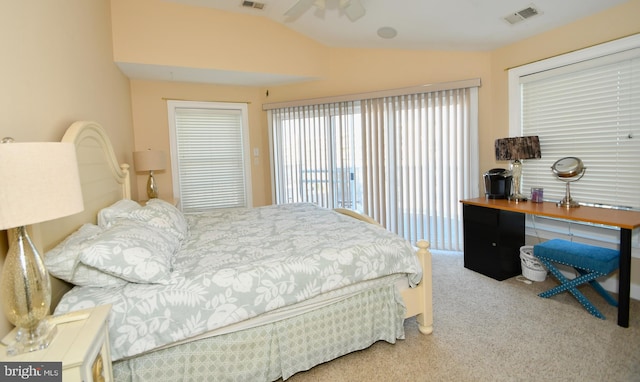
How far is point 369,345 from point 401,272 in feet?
1.64

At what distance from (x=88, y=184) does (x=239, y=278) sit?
4.13 ft

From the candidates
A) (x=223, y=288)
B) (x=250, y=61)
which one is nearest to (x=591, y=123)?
(x=223, y=288)

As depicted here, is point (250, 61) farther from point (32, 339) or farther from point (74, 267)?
point (32, 339)

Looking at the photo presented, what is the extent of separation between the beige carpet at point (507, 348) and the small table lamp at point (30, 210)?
1284 millimetres

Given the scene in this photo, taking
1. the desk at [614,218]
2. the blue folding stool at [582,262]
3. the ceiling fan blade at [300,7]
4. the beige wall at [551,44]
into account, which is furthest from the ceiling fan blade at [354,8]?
the blue folding stool at [582,262]

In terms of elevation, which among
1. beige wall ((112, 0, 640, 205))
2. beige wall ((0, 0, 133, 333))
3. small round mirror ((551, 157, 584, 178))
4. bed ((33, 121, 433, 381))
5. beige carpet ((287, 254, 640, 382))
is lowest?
beige carpet ((287, 254, 640, 382))

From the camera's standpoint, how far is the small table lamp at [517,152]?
2943mm

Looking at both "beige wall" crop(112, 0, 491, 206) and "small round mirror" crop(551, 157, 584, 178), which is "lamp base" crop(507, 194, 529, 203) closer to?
"small round mirror" crop(551, 157, 584, 178)

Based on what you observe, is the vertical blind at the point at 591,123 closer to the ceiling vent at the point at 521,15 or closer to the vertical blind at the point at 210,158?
the ceiling vent at the point at 521,15

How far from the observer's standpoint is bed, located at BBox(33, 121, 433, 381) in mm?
1470

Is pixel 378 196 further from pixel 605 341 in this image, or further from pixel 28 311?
pixel 28 311

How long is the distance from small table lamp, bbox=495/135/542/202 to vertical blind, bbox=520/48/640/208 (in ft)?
0.76

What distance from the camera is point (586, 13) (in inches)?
103

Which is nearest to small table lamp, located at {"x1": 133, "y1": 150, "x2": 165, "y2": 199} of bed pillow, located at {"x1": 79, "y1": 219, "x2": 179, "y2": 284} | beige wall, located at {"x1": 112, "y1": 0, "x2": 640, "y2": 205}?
beige wall, located at {"x1": 112, "y1": 0, "x2": 640, "y2": 205}
